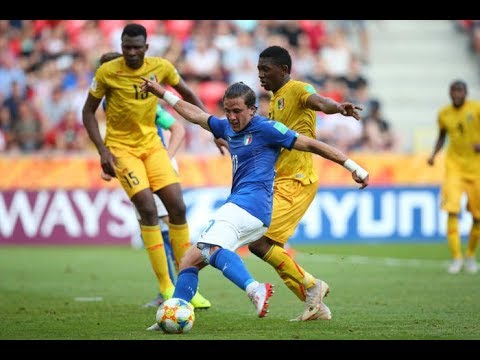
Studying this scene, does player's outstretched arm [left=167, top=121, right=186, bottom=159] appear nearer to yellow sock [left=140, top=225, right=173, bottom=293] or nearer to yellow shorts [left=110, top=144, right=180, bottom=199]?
yellow shorts [left=110, top=144, right=180, bottom=199]

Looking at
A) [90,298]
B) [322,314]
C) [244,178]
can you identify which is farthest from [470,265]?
[244,178]

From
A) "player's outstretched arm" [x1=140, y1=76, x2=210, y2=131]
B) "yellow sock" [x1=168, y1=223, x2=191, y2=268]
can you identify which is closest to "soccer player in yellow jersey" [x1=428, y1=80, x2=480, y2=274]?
"yellow sock" [x1=168, y1=223, x2=191, y2=268]

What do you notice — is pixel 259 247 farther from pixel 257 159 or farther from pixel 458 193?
pixel 458 193

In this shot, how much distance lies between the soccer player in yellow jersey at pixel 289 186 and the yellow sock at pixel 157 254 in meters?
1.45

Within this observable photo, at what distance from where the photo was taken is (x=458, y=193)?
642 inches

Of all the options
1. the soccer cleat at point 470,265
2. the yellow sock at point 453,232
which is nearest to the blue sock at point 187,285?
the soccer cleat at point 470,265

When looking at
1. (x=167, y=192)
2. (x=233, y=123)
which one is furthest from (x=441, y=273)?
→ (x=233, y=123)

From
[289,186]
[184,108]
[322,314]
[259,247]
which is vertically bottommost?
[322,314]

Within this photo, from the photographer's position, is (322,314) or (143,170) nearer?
(322,314)

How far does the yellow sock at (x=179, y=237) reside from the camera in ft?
37.0

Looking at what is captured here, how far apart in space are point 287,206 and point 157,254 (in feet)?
5.75

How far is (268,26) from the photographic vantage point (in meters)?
26.2
